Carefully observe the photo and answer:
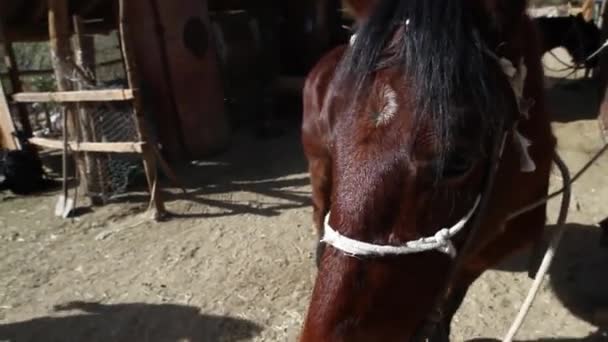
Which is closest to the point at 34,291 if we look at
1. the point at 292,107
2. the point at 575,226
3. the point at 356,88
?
the point at 356,88

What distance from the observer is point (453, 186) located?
1.37 metres

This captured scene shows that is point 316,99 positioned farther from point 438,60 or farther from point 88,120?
point 88,120

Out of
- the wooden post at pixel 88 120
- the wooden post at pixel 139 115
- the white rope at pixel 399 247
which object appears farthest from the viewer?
the wooden post at pixel 88 120

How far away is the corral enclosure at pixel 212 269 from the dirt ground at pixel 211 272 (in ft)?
0.04

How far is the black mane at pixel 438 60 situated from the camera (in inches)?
52.4

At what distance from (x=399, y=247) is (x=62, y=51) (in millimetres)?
5131

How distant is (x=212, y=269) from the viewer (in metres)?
4.03

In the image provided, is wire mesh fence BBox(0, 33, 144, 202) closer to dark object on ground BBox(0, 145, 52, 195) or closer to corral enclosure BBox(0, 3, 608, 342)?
corral enclosure BBox(0, 3, 608, 342)

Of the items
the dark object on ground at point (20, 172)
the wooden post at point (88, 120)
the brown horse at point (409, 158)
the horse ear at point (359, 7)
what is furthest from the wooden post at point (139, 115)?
the brown horse at point (409, 158)

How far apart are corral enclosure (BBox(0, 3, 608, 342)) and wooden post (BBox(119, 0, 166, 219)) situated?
0.21 m

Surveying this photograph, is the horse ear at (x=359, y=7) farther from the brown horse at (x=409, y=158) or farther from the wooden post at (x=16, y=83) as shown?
the wooden post at (x=16, y=83)

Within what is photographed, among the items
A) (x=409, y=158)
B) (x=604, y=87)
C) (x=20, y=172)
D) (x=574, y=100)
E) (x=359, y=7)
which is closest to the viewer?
(x=409, y=158)

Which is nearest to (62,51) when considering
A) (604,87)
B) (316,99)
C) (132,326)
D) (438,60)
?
(132,326)

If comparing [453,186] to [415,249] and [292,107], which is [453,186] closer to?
[415,249]
